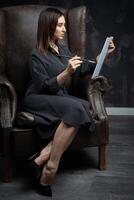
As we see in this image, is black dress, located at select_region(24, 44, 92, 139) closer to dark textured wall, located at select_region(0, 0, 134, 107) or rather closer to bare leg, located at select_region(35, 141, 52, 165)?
bare leg, located at select_region(35, 141, 52, 165)

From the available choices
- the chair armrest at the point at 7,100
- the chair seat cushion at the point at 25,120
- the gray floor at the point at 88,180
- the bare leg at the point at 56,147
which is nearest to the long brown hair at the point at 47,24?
the chair armrest at the point at 7,100

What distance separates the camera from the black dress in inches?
90.6

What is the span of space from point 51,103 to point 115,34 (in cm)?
184

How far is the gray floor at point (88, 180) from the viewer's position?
2.28 meters

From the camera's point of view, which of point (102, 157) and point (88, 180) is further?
point (102, 157)

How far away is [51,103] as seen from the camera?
2373mm

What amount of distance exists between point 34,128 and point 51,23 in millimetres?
655

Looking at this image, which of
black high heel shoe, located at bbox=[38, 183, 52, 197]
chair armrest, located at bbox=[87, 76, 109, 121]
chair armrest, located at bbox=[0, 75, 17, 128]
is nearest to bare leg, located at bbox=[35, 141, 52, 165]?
black high heel shoe, located at bbox=[38, 183, 52, 197]

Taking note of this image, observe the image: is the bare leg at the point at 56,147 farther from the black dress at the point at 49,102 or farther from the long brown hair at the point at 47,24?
the long brown hair at the point at 47,24

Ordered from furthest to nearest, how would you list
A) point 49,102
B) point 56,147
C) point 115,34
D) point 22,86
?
point 115,34, point 22,86, point 49,102, point 56,147

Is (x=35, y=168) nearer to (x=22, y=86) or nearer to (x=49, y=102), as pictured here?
(x=49, y=102)

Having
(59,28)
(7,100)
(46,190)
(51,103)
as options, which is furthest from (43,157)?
(59,28)

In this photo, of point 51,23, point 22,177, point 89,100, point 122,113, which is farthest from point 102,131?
point 122,113

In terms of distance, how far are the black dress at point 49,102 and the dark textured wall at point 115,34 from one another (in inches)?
60.3
